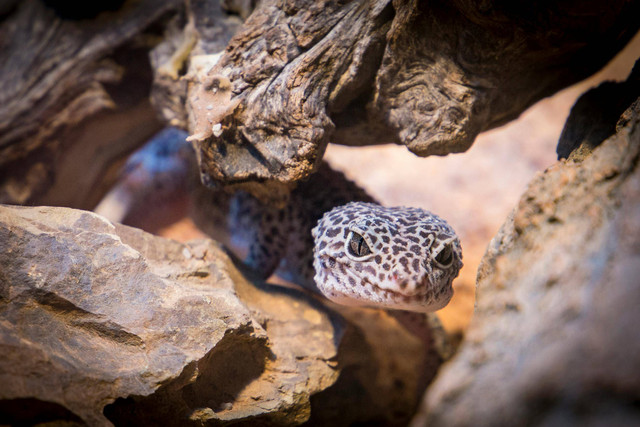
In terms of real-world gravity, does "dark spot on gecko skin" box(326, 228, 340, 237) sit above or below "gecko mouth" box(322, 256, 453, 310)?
above

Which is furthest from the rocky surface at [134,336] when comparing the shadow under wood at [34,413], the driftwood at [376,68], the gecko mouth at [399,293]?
the driftwood at [376,68]

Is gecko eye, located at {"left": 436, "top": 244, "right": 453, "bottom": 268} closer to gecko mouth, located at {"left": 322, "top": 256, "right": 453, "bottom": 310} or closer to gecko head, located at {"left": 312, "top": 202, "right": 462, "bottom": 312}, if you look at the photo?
gecko head, located at {"left": 312, "top": 202, "right": 462, "bottom": 312}

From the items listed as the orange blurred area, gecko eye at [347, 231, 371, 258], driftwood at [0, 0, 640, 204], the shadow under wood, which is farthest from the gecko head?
the orange blurred area

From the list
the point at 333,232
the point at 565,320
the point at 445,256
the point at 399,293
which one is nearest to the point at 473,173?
the point at 445,256

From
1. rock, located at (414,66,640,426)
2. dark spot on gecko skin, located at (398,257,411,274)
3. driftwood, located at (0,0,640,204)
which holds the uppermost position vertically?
driftwood, located at (0,0,640,204)

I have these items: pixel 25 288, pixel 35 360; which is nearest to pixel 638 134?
pixel 35 360

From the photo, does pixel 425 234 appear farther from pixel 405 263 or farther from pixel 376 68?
pixel 376 68

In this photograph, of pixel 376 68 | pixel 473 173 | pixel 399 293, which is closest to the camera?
pixel 399 293
